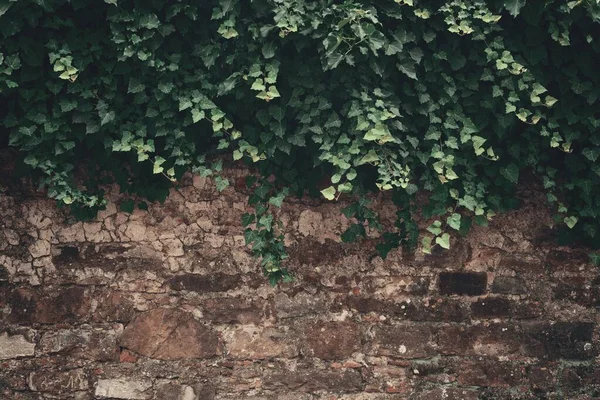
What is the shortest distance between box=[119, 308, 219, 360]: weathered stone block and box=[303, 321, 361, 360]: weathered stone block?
51cm

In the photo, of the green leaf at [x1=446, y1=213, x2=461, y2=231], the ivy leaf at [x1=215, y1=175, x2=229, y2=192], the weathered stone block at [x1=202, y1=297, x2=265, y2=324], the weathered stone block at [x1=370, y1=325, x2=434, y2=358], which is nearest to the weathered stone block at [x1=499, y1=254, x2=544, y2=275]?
the green leaf at [x1=446, y1=213, x2=461, y2=231]

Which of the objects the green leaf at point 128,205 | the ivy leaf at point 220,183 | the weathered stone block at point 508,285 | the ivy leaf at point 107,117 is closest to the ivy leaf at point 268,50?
the ivy leaf at point 220,183

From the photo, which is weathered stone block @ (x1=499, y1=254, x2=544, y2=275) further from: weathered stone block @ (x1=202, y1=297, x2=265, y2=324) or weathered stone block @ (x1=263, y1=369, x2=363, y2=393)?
weathered stone block @ (x1=202, y1=297, x2=265, y2=324)

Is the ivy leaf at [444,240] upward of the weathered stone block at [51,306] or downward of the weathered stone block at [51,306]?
upward

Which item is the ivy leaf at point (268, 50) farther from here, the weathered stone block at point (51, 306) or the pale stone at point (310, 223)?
the weathered stone block at point (51, 306)

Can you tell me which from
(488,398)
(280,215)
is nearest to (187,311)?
(280,215)

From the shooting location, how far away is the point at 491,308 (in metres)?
4.01

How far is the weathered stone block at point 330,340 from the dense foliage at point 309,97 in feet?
1.26

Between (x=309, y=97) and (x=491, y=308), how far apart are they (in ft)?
4.98

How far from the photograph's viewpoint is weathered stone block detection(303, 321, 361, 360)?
12.8ft

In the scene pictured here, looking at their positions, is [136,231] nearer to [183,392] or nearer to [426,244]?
[183,392]

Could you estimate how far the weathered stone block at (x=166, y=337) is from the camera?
12.7 feet

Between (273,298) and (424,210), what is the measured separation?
92cm

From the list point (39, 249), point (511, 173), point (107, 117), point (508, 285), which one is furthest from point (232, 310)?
point (511, 173)
